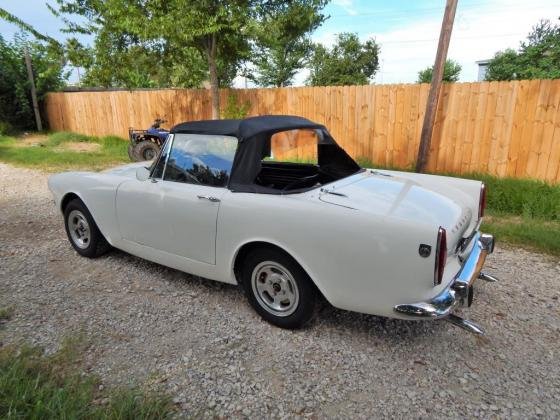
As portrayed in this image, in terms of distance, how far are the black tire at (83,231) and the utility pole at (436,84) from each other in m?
5.68

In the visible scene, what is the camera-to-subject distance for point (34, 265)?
13.5 feet

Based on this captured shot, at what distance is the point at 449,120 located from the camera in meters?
7.37

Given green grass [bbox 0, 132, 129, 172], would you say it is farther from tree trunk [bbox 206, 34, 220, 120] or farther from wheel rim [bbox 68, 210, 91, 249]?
wheel rim [bbox 68, 210, 91, 249]

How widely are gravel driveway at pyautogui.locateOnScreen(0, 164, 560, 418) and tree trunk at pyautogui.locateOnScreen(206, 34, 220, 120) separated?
6.85m

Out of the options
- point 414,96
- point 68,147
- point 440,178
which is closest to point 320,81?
point 68,147

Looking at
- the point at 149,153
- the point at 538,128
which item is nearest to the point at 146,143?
the point at 149,153

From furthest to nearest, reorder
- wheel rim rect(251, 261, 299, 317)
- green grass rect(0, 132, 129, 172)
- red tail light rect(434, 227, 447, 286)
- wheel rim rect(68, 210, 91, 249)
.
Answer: green grass rect(0, 132, 129, 172) < wheel rim rect(68, 210, 91, 249) < wheel rim rect(251, 261, 299, 317) < red tail light rect(434, 227, 447, 286)

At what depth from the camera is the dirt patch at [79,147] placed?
12820 mm

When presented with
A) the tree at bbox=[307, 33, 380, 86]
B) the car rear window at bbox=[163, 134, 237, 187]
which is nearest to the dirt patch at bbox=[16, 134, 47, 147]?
the car rear window at bbox=[163, 134, 237, 187]

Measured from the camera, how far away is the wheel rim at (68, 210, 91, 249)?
418cm

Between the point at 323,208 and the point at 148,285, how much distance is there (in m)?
2.06

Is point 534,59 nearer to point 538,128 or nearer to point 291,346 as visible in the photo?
point 538,128

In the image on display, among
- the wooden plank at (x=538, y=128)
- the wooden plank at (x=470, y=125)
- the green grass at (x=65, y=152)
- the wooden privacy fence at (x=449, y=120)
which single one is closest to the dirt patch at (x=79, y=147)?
the green grass at (x=65, y=152)

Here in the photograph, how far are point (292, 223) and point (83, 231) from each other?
9.33ft
